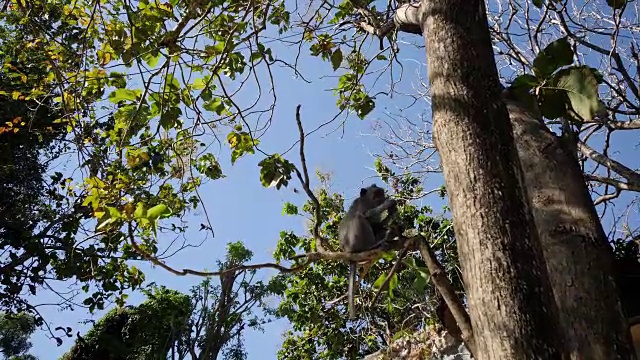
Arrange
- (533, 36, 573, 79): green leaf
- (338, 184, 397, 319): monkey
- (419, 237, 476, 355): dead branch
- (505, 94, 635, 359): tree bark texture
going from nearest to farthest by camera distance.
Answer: (419, 237, 476, 355): dead branch → (505, 94, 635, 359): tree bark texture → (533, 36, 573, 79): green leaf → (338, 184, 397, 319): monkey

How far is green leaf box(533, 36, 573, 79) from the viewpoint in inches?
76.4

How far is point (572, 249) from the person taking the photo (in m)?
1.73

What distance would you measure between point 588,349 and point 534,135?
91 centimetres

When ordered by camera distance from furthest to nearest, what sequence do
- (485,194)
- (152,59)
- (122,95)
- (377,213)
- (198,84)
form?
(377,213), (198,84), (152,59), (122,95), (485,194)

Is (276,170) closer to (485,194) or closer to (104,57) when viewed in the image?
(104,57)

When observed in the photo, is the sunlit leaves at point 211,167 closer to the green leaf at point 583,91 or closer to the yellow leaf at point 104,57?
the yellow leaf at point 104,57

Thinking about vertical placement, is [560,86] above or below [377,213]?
below

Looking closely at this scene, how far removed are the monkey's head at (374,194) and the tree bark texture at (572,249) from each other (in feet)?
11.6

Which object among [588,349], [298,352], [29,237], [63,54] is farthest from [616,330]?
[298,352]

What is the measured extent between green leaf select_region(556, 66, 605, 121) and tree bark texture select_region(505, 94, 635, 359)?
0.88 feet

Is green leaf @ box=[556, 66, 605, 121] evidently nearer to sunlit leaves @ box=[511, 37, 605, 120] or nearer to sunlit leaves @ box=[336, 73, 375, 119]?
sunlit leaves @ box=[511, 37, 605, 120]

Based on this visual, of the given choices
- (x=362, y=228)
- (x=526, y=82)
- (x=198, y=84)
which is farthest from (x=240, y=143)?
(x=526, y=82)

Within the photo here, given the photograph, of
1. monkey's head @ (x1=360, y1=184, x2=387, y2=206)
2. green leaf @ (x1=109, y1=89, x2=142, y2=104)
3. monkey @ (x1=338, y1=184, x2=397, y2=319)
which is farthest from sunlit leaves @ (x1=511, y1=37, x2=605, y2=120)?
monkey's head @ (x1=360, y1=184, x2=387, y2=206)

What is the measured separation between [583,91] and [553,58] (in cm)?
21
